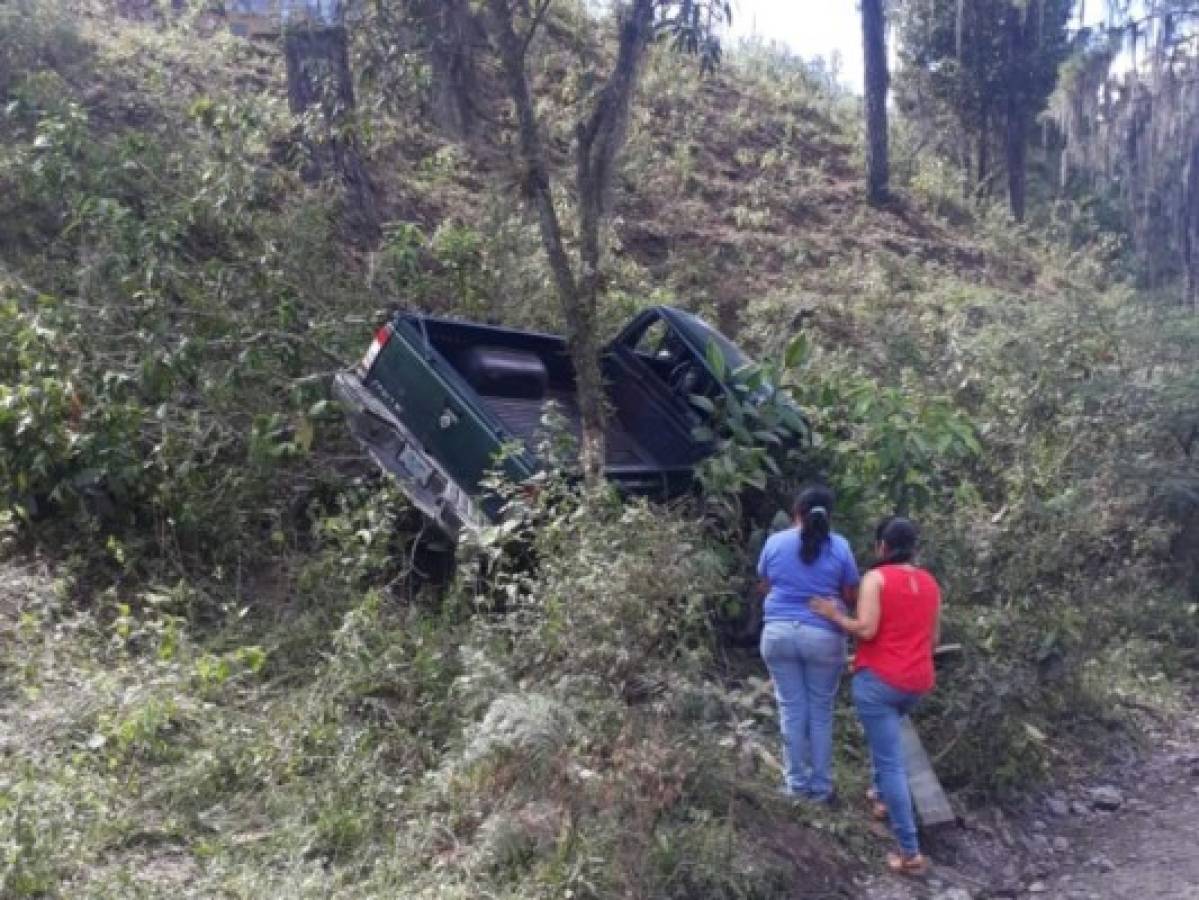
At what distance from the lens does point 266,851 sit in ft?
16.9

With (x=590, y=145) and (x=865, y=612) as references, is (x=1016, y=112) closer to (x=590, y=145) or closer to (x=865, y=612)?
(x=590, y=145)

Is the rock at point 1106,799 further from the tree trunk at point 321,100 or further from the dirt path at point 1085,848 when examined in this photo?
the tree trunk at point 321,100

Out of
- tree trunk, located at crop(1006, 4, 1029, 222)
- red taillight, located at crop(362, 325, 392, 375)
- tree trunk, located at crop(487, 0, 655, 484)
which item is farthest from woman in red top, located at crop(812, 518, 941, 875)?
tree trunk, located at crop(1006, 4, 1029, 222)

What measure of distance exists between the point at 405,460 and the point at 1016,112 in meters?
17.9

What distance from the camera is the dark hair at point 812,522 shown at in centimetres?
612

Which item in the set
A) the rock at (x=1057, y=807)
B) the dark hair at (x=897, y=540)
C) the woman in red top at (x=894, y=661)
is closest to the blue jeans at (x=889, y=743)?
the woman in red top at (x=894, y=661)

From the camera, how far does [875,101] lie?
62.9ft

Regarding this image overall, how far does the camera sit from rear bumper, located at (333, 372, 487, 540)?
Result: 7.30 metres

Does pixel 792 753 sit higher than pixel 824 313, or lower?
lower

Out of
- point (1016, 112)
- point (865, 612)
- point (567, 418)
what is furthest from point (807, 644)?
point (1016, 112)

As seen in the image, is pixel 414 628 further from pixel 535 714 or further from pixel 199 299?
pixel 199 299

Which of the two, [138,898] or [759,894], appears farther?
[759,894]

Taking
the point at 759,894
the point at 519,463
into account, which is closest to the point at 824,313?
the point at 519,463

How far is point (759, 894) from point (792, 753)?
2.89 ft
